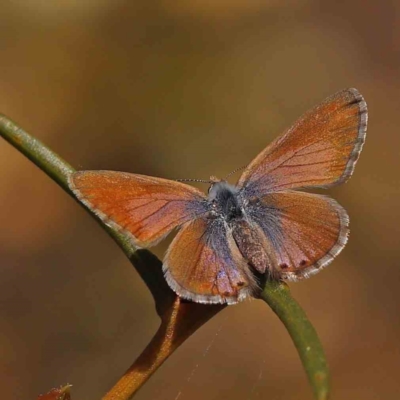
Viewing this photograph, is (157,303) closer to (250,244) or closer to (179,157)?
(250,244)

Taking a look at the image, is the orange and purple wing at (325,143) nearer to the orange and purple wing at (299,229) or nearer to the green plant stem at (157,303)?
the orange and purple wing at (299,229)

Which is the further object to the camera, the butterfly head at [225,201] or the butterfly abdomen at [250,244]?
the butterfly head at [225,201]

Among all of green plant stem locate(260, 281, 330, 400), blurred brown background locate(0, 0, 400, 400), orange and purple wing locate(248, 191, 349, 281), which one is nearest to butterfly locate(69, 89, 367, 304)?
orange and purple wing locate(248, 191, 349, 281)

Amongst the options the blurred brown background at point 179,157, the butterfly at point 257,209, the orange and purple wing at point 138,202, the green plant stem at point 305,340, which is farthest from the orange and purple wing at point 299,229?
the blurred brown background at point 179,157

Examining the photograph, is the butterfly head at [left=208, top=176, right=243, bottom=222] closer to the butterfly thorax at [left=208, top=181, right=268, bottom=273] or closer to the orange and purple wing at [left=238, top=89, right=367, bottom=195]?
the butterfly thorax at [left=208, top=181, right=268, bottom=273]

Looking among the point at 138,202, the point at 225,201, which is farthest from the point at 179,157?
the point at 138,202
